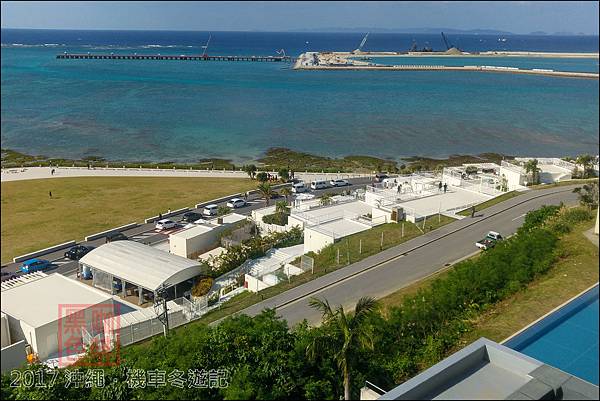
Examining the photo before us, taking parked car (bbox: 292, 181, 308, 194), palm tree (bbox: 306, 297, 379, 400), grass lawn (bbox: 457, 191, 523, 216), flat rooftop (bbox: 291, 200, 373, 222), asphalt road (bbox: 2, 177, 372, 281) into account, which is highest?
palm tree (bbox: 306, 297, 379, 400)

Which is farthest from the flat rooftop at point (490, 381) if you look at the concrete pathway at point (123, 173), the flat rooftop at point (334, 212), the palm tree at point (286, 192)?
the concrete pathway at point (123, 173)

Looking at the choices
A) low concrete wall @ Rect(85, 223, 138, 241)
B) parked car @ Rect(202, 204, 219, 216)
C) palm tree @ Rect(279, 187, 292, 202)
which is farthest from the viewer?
palm tree @ Rect(279, 187, 292, 202)

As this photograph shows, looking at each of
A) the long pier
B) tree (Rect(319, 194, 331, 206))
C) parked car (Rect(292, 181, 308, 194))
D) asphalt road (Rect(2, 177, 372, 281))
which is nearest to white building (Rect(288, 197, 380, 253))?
tree (Rect(319, 194, 331, 206))

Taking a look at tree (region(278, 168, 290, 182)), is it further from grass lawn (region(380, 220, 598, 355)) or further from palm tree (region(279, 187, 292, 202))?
grass lawn (region(380, 220, 598, 355))

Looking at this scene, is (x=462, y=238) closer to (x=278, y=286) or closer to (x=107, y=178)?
(x=278, y=286)

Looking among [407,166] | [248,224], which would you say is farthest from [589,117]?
[248,224]

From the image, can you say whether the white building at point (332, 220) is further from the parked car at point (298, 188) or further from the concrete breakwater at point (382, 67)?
the concrete breakwater at point (382, 67)

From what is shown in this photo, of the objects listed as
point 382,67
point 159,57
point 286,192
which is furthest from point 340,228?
point 159,57
